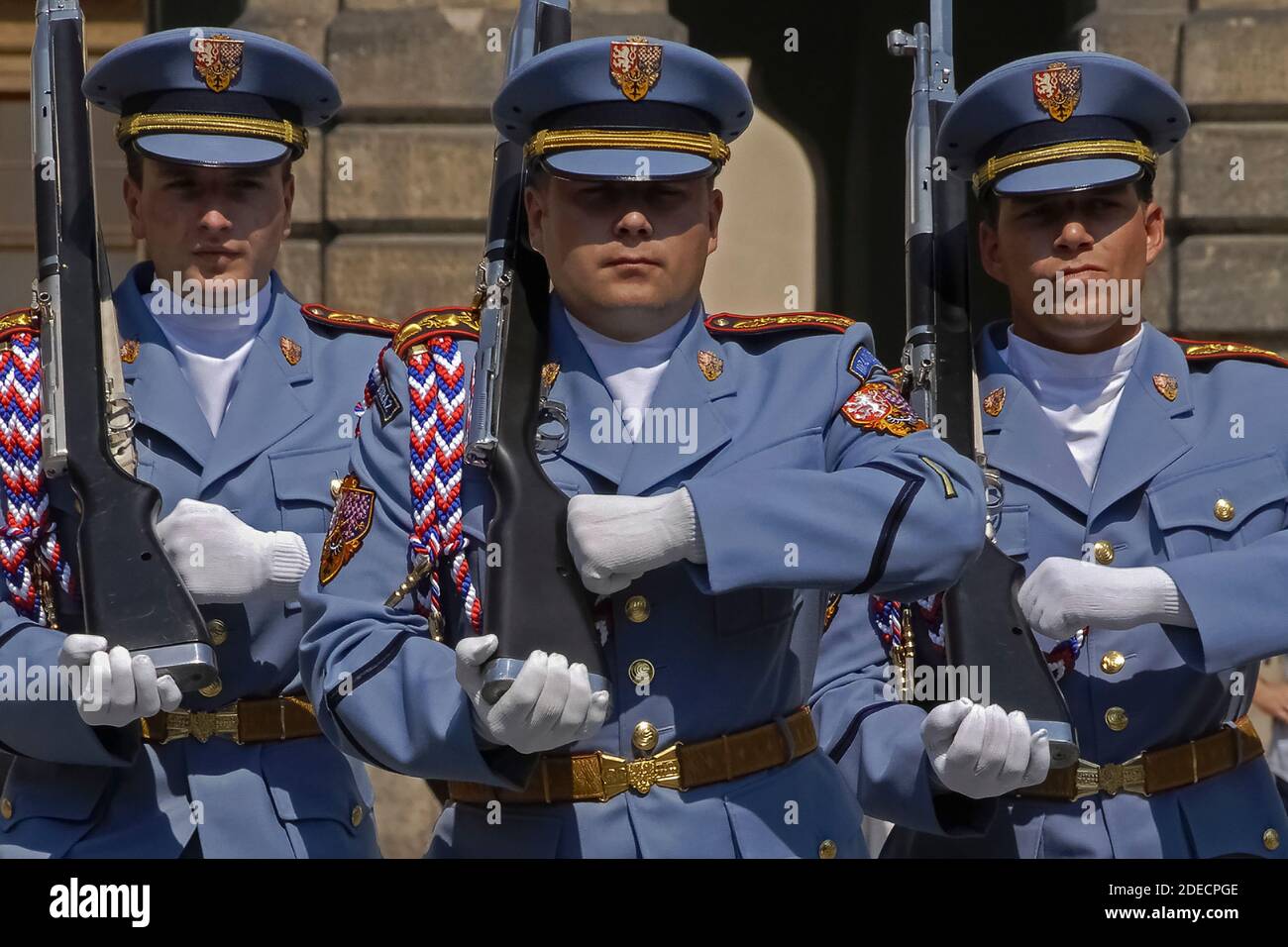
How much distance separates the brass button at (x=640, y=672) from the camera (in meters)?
5.10

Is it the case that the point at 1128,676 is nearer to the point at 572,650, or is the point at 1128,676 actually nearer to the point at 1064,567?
the point at 1064,567

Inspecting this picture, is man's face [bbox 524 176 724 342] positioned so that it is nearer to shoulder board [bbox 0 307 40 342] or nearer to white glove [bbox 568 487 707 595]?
white glove [bbox 568 487 707 595]

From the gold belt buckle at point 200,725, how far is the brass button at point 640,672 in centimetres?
117

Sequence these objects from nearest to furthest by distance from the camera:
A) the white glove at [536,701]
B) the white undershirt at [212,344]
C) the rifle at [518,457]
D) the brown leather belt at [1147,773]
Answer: the white glove at [536,701] < the rifle at [518,457] < the brown leather belt at [1147,773] < the white undershirt at [212,344]

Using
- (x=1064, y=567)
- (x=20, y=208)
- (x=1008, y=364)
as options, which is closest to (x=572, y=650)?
(x=1064, y=567)

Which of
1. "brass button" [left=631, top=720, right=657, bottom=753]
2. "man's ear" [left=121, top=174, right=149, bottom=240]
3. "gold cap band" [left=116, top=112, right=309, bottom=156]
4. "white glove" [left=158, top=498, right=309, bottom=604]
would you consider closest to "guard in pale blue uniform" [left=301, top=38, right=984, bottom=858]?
"brass button" [left=631, top=720, right=657, bottom=753]

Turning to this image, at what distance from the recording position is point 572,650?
4.87 metres

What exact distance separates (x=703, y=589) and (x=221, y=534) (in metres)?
1.25

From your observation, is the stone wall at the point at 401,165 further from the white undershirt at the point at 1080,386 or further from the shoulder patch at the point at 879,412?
the shoulder patch at the point at 879,412

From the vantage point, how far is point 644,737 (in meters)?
5.09

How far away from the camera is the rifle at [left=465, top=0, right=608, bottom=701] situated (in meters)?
4.87

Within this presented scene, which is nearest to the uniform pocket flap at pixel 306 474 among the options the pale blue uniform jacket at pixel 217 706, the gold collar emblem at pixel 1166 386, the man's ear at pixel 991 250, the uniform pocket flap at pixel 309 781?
the pale blue uniform jacket at pixel 217 706

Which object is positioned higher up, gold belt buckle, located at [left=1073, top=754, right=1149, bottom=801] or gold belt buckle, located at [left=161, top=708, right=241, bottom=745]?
gold belt buckle, located at [left=161, top=708, right=241, bottom=745]

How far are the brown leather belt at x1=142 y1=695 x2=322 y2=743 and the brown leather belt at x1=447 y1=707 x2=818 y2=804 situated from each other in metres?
0.89
